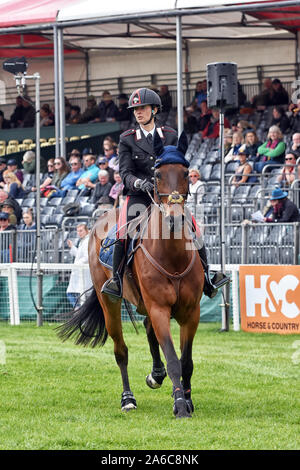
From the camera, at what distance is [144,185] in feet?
28.1

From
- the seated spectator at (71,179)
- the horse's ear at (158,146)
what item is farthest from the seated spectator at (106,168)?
the horse's ear at (158,146)

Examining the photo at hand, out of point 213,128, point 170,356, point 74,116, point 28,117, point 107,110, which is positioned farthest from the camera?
point 28,117

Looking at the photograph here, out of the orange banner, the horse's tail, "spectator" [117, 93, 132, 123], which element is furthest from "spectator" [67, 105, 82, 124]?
the horse's tail

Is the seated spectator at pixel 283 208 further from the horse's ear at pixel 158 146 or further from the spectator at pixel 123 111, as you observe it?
the spectator at pixel 123 111

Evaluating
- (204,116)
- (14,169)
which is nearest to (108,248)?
(204,116)

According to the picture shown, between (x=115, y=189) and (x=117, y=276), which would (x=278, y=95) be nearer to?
(x=115, y=189)

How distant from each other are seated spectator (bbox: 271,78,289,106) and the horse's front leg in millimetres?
18108

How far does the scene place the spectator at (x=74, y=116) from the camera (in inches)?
1203

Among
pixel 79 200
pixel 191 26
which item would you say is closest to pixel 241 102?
pixel 191 26

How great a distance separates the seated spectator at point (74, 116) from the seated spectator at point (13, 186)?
6478mm

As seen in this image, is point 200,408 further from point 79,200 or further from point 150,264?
point 79,200

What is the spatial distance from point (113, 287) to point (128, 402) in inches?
44.2

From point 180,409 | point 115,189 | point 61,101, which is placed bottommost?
point 180,409

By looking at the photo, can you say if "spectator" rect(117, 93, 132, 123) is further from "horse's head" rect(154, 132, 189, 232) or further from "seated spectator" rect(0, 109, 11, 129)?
"horse's head" rect(154, 132, 189, 232)
